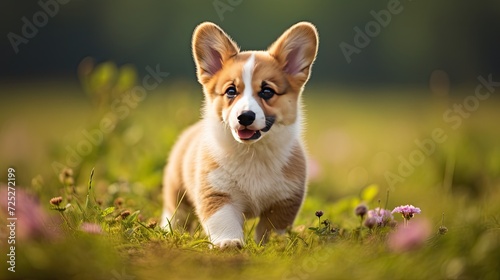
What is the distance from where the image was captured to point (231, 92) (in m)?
3.60

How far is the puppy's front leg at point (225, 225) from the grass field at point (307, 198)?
0.28 ft

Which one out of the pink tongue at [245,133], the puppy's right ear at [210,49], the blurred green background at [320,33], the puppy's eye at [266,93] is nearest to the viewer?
the pink tongue at [245,133]

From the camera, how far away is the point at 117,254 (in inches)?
105

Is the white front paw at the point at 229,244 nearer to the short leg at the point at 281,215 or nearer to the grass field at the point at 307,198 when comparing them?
the grass field at the point at 307,198

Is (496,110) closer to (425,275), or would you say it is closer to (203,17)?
(203,17)

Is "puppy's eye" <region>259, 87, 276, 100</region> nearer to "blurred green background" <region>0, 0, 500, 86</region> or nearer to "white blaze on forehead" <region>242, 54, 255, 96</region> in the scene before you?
"white blaze on forehead" <region>242, 54, 255, 96</region>

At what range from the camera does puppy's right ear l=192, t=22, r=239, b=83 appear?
12.4 feet

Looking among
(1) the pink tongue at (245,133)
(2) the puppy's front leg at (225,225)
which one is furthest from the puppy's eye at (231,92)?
(2) the puppy's front leg at (225,225)

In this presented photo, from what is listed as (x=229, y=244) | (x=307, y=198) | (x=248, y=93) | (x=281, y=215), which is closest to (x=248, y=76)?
(x=248, y=93)

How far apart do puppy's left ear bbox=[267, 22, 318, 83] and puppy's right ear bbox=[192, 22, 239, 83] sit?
229 mm

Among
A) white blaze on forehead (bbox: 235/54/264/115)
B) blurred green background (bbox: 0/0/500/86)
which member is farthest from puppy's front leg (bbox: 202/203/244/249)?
Answer: blurred green background (bbox: 0/0/500/86)

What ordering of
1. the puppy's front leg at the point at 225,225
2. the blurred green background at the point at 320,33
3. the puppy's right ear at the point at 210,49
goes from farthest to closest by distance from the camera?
the blurred green background at the point at 320,33
the puppy's right ear at the point at 210,49
the puppy's front leg at the point at 225,225

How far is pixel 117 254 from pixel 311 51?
1640mm

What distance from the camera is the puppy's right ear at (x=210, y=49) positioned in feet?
12.4
